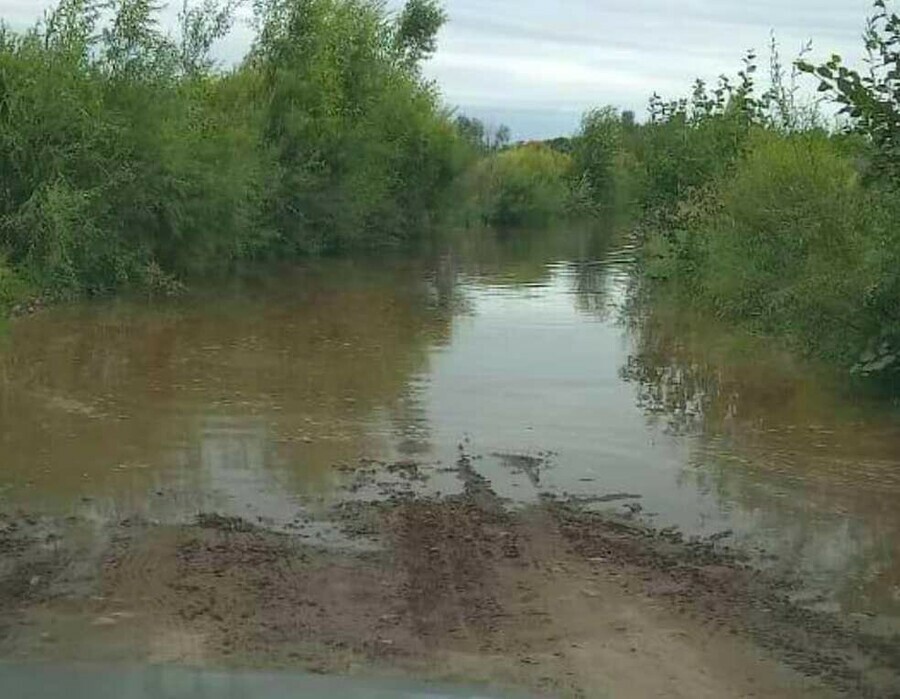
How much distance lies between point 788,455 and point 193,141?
64.4 ft

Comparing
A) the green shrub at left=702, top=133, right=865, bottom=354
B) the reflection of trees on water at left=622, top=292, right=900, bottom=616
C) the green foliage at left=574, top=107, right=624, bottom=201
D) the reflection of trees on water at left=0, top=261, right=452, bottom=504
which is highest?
the green foliage at left=574, top=107, right=624, bottom=201

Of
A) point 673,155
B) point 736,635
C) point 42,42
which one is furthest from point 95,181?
point 736,635

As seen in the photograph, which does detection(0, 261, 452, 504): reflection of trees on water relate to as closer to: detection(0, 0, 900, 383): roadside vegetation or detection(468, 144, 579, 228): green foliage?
detection(0, 0, 900, 383): roadside vegetation

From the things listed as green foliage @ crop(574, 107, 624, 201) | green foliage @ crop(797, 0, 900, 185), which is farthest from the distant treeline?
green foliage @ crop(574, 107, 624, 201)

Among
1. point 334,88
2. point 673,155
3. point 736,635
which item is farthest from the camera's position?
point 334,88

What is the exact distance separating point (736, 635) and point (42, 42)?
2168cm

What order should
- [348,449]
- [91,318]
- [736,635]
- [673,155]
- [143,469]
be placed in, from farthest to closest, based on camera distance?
[673,155]
[91,318]
[348,449]
[143,469]
[736,635]

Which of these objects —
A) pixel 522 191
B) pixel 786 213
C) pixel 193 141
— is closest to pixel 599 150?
pixel 522 191

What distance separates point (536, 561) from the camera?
835cm

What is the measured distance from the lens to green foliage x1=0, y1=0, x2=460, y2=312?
933 inches

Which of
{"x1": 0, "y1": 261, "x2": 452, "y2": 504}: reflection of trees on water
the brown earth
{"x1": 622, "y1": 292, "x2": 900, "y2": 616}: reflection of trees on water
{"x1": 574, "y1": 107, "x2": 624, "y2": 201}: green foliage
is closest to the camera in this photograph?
the brown earth

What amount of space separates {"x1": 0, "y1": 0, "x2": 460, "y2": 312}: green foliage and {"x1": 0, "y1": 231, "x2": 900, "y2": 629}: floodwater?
8.39 feet

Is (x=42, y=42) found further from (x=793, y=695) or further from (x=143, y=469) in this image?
(x=793, y=695)

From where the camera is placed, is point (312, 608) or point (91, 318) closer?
point (312, 608)
